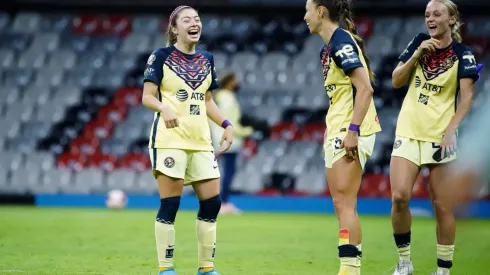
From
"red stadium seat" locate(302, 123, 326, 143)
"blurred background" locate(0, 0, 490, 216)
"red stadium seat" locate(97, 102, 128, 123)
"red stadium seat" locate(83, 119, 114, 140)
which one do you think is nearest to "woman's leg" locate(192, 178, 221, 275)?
"blurred background" locate(0, 0, 490, 216)

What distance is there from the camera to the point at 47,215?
605 inches

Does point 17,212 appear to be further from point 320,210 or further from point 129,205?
point 320,210

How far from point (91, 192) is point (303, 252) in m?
10.0

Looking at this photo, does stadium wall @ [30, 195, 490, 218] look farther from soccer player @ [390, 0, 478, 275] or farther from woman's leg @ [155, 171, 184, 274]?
woman's leg @ [155, 171, 184, 274]

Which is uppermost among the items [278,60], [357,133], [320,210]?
[278,60]

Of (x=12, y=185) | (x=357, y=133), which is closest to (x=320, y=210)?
(x=12, y=185)

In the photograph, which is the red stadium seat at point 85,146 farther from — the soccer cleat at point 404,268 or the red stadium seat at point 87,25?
the soccer cleat at point 404,268

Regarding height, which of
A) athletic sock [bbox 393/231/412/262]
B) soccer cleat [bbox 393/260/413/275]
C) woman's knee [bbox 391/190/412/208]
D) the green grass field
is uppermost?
woman's knee [bbox 391/190/412/208]

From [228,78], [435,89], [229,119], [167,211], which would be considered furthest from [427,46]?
[229,119]

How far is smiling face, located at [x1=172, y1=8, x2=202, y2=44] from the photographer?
7.29 metres

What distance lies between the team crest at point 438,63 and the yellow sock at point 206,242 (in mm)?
2179

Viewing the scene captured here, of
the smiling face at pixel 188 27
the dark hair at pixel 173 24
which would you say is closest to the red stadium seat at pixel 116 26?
the dark hair at pixel 173 24

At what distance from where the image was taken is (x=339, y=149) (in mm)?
6871

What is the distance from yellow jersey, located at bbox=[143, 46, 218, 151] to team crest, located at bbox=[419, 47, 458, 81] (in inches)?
73.1
